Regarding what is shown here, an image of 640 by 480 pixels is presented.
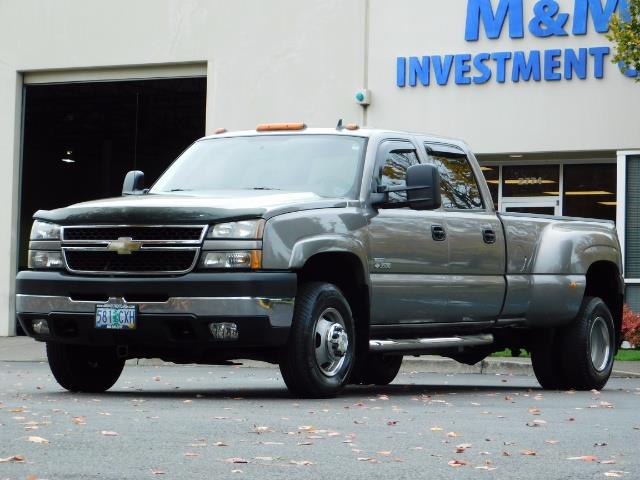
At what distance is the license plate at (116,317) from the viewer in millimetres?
10477

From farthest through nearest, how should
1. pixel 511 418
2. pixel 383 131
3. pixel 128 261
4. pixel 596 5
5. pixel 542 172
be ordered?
pixel 542 172, pixel 596 5, pixel 383 131, pixel 128 261, pixel 511 418

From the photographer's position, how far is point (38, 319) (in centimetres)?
1098

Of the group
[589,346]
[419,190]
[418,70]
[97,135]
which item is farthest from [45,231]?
[97,135]

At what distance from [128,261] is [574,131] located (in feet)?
44.2

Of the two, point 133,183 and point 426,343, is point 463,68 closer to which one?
point 133,183

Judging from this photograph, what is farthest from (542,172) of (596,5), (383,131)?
(383,131)

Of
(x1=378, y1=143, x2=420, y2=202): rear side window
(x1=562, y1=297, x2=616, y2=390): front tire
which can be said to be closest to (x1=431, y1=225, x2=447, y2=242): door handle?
(x1=378, y1=143, x2=420, y2=202): rear side window

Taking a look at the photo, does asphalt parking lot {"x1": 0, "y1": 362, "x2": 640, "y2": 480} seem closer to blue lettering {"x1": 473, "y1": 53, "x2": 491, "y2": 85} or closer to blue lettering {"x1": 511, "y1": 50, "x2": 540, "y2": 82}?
blue lettering {"x1": 511, "y1": 50, "x2": 540, "y2": 82}

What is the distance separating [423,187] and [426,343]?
1.31 m

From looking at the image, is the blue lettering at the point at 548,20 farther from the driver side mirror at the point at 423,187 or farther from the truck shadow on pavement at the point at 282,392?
the driver side mirror at the point at 423,187

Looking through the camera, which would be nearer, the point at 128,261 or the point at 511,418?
the point at 511,418

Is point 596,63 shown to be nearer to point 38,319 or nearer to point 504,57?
point 504,57

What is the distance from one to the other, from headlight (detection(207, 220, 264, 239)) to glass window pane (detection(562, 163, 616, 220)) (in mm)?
13921

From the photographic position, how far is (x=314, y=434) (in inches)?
326
